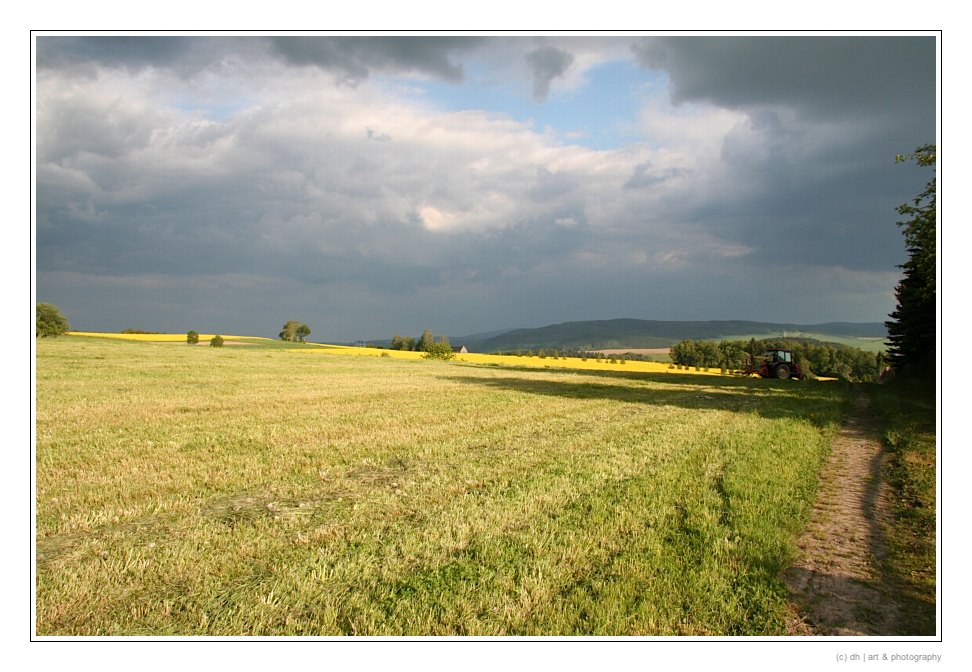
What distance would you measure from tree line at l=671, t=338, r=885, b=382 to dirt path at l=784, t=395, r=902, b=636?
4609 centimetres

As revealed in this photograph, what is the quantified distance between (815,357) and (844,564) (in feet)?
202

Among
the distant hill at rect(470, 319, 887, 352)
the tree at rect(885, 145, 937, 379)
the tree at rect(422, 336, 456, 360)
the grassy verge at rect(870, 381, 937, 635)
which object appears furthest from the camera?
the distant hill at rect(470, 319, 887, 352)

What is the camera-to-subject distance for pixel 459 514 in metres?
7.21

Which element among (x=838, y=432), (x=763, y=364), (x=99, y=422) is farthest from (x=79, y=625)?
(x=763, y=364)

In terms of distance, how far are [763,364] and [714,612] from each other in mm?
50041

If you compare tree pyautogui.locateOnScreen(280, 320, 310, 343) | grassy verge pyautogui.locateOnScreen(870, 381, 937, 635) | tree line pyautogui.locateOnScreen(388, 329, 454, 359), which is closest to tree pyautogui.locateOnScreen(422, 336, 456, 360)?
tree line pyautogui.locateOnScreen(388, 329, 454, 359)

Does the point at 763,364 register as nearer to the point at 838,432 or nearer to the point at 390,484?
the point at 838,432

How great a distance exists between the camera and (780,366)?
47500 mm

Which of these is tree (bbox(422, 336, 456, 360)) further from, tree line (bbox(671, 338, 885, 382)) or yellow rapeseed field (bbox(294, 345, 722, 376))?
tree line (bbox(671, 338, 885, 382))

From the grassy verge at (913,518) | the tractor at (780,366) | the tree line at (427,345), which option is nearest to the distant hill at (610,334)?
the tree line at (427,345)

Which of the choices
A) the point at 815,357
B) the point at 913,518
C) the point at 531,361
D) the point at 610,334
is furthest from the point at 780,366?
the point at 610,334

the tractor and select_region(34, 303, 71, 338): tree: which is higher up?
select_region(34, 303, 71, 338): tree

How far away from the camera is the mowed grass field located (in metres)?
4.67
